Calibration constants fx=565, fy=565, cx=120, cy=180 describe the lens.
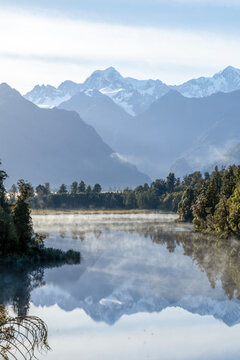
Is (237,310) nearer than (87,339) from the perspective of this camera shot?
No

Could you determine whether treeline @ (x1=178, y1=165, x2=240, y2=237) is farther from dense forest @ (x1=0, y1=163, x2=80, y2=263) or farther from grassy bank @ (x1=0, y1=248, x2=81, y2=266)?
dense forest @ (x1=0, y1=163, x2=80, y2=263)

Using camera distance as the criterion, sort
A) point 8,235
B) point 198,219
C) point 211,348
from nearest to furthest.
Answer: point 211,348, point 8,235, point 198,219

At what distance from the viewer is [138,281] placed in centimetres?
6400

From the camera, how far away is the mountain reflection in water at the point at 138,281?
50.8 m

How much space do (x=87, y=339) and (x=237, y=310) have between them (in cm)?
1407

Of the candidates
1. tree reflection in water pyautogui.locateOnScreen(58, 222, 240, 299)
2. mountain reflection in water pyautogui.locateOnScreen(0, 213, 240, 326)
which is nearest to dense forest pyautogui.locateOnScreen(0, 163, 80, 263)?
mountain reflection in water pyautogui.locateOnScreen(0, 213, 240, 326)

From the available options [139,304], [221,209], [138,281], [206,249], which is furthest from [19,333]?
[221,209]

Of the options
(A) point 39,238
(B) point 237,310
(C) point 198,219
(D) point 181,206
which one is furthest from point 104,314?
(D) point 181,206

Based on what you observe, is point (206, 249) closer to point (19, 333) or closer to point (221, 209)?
point (221, 209)

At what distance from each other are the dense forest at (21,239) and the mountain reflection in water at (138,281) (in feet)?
15.1

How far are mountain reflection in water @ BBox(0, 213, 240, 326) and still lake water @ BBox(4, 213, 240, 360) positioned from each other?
0.10 m

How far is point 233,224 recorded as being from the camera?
101312 mm

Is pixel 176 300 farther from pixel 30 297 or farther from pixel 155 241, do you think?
pixel 155 241

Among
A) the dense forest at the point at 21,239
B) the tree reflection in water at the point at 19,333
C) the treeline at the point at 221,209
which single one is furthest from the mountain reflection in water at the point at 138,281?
the tree reflection in water at the point at 19,333
